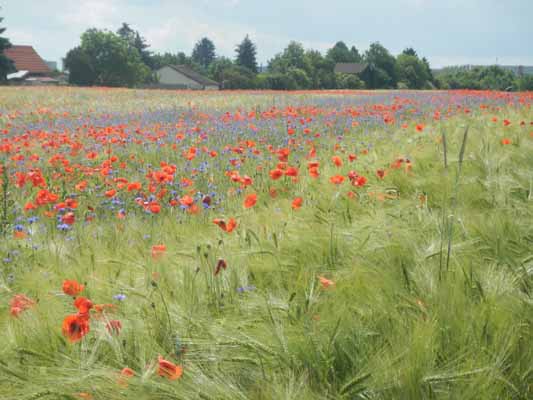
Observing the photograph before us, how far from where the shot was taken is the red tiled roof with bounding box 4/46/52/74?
55.0 metres

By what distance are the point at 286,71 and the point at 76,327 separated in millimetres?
48114

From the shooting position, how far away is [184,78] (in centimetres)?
6119

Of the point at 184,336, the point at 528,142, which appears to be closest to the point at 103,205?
the point at 184,336

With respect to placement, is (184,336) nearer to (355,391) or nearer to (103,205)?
(355,391)

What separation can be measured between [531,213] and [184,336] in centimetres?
143

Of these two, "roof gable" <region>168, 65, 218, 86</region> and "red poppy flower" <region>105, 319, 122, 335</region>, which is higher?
"roof gable" <region>168, 65, 218, 86</region>

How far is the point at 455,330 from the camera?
4.00ft

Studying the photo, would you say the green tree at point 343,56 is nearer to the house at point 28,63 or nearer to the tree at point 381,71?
the tree at point 381,71

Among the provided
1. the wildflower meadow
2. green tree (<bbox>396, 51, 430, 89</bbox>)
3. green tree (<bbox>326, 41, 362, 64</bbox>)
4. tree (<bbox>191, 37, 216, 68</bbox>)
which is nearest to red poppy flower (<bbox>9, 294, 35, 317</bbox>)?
the wildflower meadow

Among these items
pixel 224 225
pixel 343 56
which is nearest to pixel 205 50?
pixel 343 56

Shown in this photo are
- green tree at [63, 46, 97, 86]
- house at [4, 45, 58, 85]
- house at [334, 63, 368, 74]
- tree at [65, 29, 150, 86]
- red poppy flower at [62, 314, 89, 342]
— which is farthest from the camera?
house at [334, 63, 368, 74]

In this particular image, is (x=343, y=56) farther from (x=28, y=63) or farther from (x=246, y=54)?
(x=28, y=63)

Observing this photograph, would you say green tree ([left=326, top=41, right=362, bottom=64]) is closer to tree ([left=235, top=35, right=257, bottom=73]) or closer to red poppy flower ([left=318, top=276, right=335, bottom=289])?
tree ([left=235, top=35, right=257, bottom=73])

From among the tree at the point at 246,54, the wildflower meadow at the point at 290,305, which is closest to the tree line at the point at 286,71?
the tree at the point at 246,54
